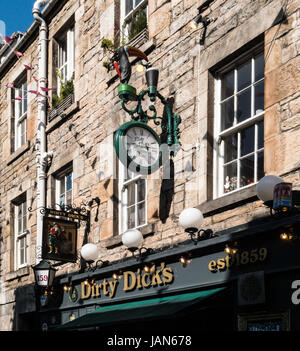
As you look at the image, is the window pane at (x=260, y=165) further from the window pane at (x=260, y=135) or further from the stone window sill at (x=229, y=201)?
the stone window sill at (x=229, y=201)

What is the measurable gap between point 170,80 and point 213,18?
4.14ft

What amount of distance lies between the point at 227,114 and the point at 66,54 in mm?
6512

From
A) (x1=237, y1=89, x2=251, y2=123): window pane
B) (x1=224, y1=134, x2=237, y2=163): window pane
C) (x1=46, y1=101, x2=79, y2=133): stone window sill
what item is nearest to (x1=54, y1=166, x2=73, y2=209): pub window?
(x1=46, y1=101, x2=79, y2=133): stone window sill

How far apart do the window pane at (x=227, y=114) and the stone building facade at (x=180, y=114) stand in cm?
2

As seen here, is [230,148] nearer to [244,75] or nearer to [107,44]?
[244,75]

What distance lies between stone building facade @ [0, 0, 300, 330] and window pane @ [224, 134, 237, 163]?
0.02m

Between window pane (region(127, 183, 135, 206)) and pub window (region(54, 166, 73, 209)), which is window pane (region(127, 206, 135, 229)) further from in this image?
pub window (region(54, 166, 73, 209))

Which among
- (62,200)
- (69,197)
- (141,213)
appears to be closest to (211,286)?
(141,213)

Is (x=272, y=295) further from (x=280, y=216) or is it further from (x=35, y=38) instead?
(x=35, y=38)

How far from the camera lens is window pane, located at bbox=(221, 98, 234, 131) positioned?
875 centimetres

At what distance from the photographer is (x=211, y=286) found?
8141 millimetres

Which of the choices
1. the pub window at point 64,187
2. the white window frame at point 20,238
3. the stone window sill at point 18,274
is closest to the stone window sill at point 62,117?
the pub window at point 64,187

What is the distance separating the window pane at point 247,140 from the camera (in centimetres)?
832
